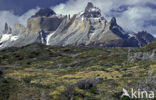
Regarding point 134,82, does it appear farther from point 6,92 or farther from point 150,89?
point 6,92

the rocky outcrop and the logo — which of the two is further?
the rocky outcrop

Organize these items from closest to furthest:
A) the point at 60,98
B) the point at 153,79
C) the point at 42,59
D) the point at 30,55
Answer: the point at 60,98
the point at 153,79
the point at 42,59
the point at 30,55

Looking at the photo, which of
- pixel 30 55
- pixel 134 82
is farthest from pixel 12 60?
pixel 134 82

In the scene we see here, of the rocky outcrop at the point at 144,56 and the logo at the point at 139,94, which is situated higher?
the rocky outcrop at the point at 144,56

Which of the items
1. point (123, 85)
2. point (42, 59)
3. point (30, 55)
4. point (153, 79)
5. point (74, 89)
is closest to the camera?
point (74, 89)

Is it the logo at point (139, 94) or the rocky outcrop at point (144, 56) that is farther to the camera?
the rocky outcrop at point (144, 56)

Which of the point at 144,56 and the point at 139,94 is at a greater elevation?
the point at 144,56

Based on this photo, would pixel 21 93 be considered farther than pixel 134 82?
No

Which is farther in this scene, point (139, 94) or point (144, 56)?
point (144, 56)

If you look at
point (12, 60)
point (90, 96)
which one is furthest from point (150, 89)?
point (12, 60)

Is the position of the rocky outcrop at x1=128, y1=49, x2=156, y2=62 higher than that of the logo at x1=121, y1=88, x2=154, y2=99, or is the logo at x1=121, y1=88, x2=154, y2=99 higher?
the rocky outcrop at x1=128, y1=49, x2=156, y2=62

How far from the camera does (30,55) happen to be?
323 feet

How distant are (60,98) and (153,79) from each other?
13603 mm

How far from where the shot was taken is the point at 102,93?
26453 mm
